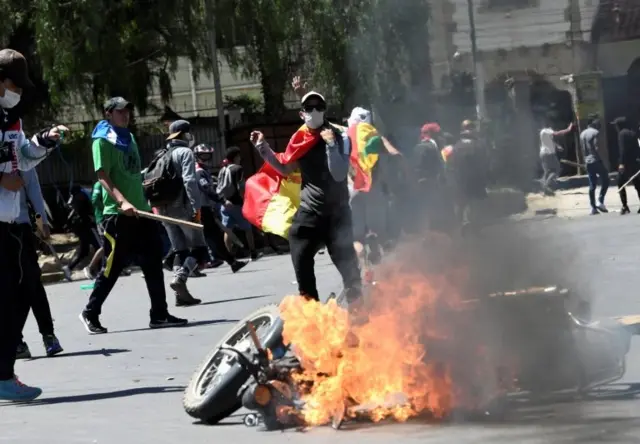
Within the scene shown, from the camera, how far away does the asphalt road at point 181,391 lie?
653 cm

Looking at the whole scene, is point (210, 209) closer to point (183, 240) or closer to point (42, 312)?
point (183, 240)

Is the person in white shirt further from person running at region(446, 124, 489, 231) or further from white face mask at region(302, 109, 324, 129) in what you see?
white face mask at region(302, 109, 324, 129)

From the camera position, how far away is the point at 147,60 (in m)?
31.2

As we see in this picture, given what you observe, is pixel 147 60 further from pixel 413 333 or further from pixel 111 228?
pixel 413 333

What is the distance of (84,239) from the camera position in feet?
73.4

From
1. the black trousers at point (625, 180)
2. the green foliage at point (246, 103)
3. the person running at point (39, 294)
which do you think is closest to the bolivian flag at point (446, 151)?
the person running at point (39, 294)

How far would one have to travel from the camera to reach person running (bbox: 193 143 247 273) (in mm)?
19328

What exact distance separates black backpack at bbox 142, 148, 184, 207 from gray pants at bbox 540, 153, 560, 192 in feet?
20.4

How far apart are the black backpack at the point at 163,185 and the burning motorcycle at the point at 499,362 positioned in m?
6.34

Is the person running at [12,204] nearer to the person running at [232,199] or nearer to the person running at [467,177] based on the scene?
the person running at [467,177]

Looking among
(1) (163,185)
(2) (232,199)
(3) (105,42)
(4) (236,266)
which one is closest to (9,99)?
(1) (163,185)

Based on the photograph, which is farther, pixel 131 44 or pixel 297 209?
pixel 131 44

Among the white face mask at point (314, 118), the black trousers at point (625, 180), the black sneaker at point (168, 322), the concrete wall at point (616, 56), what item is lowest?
the black trousers at point (625, 180)

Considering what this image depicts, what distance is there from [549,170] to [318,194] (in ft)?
5.47
